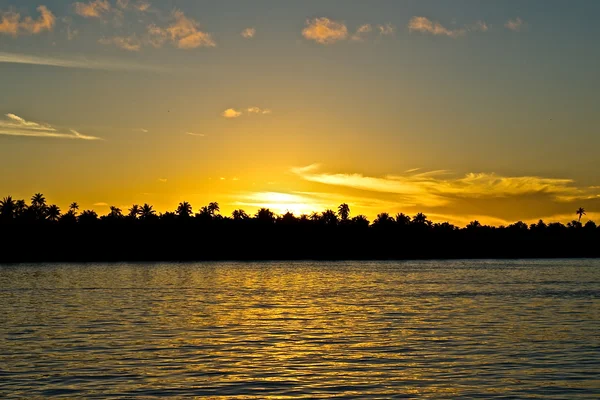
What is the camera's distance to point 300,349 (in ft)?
→ 121

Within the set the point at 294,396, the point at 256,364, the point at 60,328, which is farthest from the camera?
the point at 60,328

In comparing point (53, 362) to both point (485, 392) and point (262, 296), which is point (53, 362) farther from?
point (262, 296)

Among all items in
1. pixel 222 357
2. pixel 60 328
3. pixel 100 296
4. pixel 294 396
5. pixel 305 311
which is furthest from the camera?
pixel 100 296

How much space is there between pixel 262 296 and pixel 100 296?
16.6 metres

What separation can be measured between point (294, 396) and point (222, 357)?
30.7 feet

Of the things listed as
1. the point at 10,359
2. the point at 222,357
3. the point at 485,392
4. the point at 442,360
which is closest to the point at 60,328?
the point at 10,359

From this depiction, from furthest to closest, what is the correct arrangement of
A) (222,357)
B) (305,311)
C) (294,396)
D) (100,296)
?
(100,296)
(305,311)
(222,357)
(294,396)

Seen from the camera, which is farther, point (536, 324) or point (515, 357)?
point (536, 324)

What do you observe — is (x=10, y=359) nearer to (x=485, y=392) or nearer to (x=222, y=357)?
(x=222, y=357)

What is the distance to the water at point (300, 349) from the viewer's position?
27.4m

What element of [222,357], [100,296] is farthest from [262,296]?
[222,357]

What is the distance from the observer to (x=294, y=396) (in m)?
25.7

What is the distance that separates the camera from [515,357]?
34250 millimetres

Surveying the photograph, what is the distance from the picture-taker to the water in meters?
27.4
